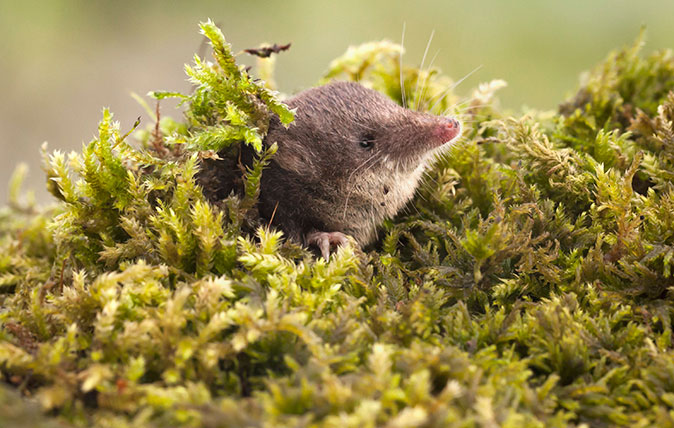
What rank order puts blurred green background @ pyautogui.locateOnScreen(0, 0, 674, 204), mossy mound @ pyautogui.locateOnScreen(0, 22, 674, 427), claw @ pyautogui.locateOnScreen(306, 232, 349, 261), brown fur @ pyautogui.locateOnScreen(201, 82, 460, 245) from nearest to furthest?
mossy mound @ pyautogui.locateOnScreen(0, 22, 674, 427) < claw @ pyautogui.locateOnScreen(306, 232, 349, 261) < brown fur @ pyautogui.locateOnScreen(201, 82, 460, 245) < blurred green background @ pyautogui.locateOnScreen(0, 0, 674, 204)

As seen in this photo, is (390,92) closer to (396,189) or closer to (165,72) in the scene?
(396,189)

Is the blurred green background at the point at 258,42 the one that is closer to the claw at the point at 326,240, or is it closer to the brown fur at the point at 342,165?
the brown fur at the point at 342,165

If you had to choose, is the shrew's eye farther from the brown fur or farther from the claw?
the claw

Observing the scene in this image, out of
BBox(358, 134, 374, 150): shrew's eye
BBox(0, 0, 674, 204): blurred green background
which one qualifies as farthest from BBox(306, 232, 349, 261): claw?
BBox(0, 0, 674, 204): blurred green background

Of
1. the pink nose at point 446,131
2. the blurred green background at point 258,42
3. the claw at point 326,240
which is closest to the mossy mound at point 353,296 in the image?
A: the pink nose at point 446,131

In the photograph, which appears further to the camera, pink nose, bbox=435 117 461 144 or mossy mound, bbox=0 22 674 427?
pink nose, bbox=435 117 461 144

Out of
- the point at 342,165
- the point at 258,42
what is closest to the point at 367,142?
the point at 342,165

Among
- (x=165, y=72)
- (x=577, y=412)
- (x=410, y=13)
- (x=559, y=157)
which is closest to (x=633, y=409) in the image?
(x=577, y=412)
